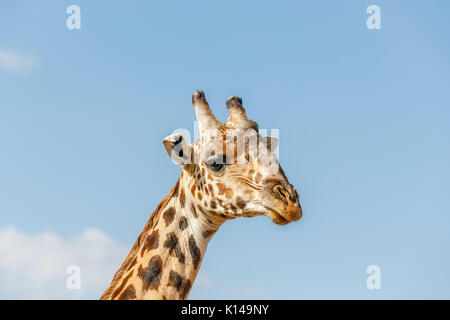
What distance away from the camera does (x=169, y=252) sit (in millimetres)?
11133

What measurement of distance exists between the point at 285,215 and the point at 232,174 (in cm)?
123

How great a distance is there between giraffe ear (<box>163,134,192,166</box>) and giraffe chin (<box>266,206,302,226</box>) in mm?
1660

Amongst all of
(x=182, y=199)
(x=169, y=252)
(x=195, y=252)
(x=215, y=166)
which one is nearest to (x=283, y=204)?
(x=215, y=166)

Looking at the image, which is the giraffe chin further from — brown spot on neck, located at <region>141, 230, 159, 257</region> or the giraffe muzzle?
brown spot on neck, located at <region>141, 230, 159, 257</region>

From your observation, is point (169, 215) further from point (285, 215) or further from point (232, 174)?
point (285, 215)

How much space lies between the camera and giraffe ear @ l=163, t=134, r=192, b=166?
1132 cm

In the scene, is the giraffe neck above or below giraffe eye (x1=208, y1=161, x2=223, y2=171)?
below

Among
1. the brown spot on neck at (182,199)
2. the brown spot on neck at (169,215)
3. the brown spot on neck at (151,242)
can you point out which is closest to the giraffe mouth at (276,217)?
the brown spot on neck at (182,199)

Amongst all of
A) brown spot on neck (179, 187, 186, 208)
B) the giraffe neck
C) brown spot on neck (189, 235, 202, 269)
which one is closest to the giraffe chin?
the giraffe neck

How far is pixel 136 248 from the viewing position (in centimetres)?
1154
